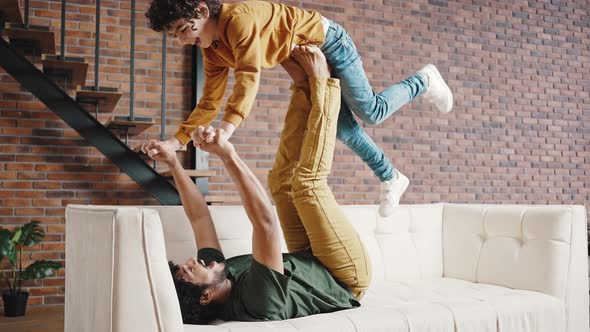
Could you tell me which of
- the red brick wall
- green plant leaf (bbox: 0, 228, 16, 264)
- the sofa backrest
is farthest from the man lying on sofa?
the red brick wall

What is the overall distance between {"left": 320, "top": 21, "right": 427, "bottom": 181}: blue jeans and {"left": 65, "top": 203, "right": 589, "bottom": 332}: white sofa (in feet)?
0.95

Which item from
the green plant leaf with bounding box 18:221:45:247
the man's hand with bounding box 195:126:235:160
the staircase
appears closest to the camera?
the man's hand with bounding box 195:126:235:160

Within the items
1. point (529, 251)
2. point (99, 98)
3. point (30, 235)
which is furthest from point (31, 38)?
point (529, 251)

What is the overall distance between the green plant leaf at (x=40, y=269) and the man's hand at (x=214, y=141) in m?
2.74

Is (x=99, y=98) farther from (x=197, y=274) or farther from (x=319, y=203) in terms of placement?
(x=197, y=274)

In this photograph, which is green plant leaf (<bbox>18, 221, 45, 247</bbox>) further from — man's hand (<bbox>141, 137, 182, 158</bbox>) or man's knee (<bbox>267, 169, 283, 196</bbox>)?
man's knee (<bbox>267, 169, 283, 196</bbox>)

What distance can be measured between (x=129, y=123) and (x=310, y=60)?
2157 mm

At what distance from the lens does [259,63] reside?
2139 mm

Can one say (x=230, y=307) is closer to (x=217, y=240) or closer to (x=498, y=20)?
(x=217, y=240)

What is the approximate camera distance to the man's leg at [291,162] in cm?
246

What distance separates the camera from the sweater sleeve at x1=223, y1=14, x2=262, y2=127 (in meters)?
2.08

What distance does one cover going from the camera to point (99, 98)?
4270mm

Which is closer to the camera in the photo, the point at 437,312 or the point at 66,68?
the point at 437,312

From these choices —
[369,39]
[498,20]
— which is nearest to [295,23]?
[369,39]
